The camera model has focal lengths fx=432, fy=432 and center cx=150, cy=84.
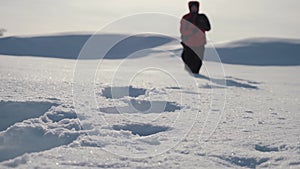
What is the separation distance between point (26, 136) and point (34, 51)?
71.5ft

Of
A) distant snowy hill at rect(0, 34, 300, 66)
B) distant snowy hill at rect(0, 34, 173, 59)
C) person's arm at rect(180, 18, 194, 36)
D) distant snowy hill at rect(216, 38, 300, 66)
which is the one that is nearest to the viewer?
person's arm at rect(180, 18, 194, 36)

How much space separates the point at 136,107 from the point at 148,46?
22.0 meters

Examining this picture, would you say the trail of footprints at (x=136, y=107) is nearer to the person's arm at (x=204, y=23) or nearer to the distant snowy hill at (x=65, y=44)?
the person's arm at (x=204, y=23)

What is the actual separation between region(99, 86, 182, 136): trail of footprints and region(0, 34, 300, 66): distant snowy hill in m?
12.7

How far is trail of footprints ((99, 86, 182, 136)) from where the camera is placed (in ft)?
11.6

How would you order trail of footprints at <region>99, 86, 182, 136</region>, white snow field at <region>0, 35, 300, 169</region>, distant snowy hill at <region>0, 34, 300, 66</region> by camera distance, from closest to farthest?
white snow field at <region>0, 35, 300, 169</region>, trail of footprints at <region>99, 86, 182, 136</region>, distant snowy hill at <region>0, 34, 300, 66</region>

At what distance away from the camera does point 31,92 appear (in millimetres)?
4750

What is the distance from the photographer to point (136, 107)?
15.1 ft

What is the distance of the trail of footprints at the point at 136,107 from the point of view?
139 inches

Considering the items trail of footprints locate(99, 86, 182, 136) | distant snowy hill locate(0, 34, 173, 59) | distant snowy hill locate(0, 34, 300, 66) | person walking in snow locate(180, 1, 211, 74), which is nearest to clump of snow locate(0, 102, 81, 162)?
trail of footprints locate(99, 86, 182, 136)

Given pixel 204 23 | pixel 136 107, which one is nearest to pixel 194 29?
pixel 204 23

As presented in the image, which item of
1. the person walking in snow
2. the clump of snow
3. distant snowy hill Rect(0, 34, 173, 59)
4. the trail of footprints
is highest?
the person walking in snow

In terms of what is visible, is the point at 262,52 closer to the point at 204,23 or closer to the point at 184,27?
the point at 204,23

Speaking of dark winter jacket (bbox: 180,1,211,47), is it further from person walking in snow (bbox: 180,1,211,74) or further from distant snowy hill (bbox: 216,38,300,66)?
distant snowy hill (bbox: 216,38,300,66)
